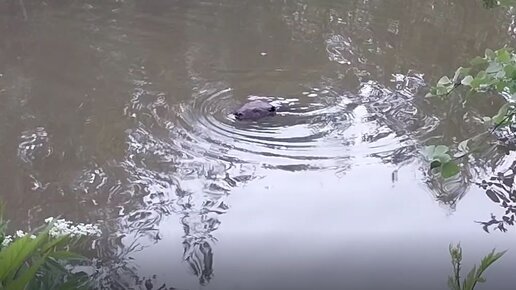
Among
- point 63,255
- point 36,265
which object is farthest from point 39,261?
point 63,255

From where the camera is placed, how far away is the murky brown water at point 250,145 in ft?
5.95

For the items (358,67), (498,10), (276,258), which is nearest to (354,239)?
(276,258)

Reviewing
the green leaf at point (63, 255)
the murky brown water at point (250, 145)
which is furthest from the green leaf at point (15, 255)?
the murky brown water at point (250, 145)

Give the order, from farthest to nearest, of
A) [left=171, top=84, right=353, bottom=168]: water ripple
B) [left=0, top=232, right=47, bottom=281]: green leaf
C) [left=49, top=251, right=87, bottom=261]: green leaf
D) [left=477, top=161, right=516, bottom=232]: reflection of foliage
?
[left=171, top=84, right=353, bottom=168]: water ripple → [left=477, top=161, right=516, bottom=232]: reflection of foliage → [left=49, top=251, right=87, bottom=261]: green leaf → [left=0, top=232, right=47, bottom=281]: green leaf

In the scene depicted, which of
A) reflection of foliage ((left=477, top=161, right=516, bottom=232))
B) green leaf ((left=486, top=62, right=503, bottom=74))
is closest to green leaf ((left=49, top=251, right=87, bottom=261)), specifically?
→ green leaf ((left=486, top=62, right=503, bottom=74))

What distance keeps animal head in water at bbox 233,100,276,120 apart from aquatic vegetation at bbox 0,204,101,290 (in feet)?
3.13

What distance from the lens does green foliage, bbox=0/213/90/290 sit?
111cm

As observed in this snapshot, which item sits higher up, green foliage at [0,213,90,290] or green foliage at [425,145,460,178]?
green foliage at [425,145,460,178]

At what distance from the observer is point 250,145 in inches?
90.4

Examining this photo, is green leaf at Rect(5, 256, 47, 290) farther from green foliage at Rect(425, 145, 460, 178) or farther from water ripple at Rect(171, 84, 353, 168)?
water ripple at Rect(171, 84, 353, 168)

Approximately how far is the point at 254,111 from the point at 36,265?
136 centimetres

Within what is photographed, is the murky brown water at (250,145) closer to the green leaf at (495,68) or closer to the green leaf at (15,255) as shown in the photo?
the green leaf at (495,68)

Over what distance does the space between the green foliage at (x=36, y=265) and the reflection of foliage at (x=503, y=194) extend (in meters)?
1.09

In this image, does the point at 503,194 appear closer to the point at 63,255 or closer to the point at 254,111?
the point at 254,111
